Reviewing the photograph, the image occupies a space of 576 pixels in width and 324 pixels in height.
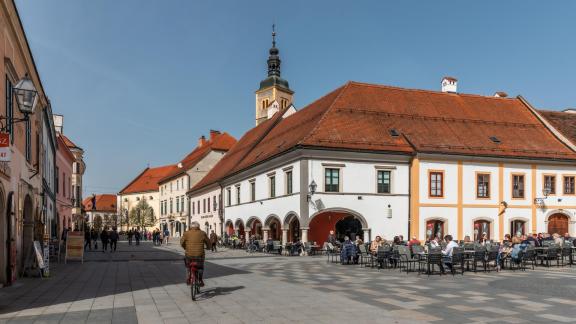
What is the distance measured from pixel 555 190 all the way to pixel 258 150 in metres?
20.8

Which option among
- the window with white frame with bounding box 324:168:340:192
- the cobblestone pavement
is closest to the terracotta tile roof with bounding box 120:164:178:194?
the window with white frame with bounding box 324:168:340:192

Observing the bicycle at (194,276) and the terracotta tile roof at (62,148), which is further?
the terracotta tile roof at (62,148)

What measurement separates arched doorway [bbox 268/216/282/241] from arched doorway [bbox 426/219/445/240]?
32.2 ft

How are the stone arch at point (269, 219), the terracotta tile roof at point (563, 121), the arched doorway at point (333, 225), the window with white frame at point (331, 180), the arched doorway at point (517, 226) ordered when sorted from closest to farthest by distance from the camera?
the window with white frame at point (331, 180) → the arched doorway at point (333, 225) → the arched doorway at point (517, 226) → the stone arch at point (269, 219) → the terracotta tile roof at point (563, 121)

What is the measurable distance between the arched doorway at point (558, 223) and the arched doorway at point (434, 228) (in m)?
8.04

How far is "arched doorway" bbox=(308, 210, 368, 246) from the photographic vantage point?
33.6 m

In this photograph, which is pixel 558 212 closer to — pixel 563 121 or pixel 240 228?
pixel 563 121

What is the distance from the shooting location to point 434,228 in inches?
1325

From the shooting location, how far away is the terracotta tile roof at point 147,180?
349 feet

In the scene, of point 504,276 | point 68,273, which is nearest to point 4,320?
point 68,273

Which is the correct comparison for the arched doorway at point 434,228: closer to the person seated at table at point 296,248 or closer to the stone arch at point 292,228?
the stone arch at point 292,228

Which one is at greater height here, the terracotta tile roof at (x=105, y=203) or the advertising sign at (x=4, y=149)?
the advertising sign at (x=4, y=149)

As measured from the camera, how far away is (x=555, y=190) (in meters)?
36.0

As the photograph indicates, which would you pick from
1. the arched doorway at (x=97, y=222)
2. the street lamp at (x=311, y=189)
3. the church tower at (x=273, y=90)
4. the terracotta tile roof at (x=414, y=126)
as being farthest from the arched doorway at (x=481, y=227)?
the arched doorway at (x=97, y=222)
